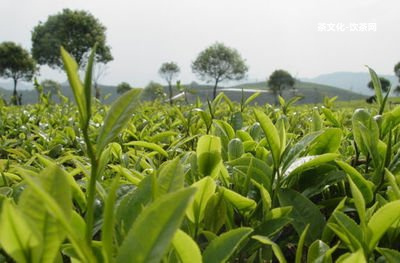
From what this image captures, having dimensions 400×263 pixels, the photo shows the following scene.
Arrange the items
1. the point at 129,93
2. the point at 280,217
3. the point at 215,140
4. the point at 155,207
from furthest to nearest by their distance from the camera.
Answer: the point at 215,140
the point at 280,217
the point at 129,93
the point at 155,207

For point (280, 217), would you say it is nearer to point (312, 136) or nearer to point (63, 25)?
point (312, 136)

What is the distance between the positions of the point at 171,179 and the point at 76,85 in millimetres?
163

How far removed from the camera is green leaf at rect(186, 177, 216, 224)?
0.59m

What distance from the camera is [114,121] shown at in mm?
428

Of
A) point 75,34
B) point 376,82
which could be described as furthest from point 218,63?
point 376,82

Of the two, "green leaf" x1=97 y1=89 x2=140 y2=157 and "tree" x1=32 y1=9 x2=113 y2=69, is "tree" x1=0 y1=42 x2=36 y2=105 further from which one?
"green leaf" x1=97 y1=89 x2=140 y2=157

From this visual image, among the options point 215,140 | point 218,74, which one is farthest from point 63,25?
point 215,140

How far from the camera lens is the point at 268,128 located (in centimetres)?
70

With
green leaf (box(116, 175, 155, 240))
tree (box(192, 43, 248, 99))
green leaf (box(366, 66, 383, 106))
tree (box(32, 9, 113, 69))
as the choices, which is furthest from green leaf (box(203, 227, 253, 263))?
tree (box(192, 43, 248, 99))

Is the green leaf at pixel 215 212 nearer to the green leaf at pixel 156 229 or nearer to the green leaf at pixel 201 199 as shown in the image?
the green leaf at pixel 201 199

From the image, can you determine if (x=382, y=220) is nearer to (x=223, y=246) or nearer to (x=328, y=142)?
(x=223, y=246)

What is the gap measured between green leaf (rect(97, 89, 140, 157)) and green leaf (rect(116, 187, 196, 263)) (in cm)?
10

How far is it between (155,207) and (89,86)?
14 cm

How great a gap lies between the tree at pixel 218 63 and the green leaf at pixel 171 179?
183 ft
